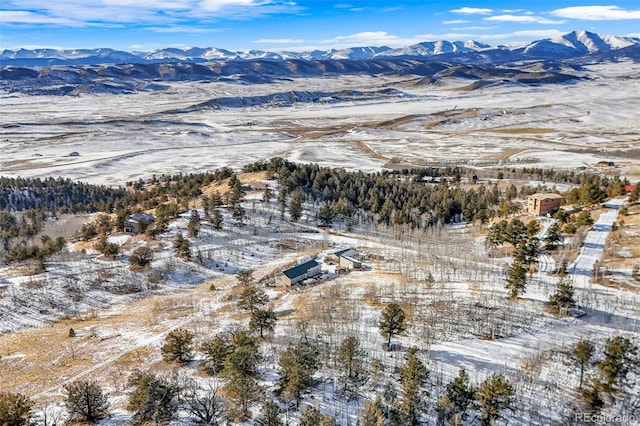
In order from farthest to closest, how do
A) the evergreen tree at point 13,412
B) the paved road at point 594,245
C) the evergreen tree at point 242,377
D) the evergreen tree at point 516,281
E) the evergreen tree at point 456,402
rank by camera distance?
the paved road at point 594,245
the evergreen tree at point 516,281
the evergreen tree at point 242,377
the evergreen tree at point 456,402
the evergreen tree at point 13,412

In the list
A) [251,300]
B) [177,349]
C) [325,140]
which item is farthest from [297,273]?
[325,140]

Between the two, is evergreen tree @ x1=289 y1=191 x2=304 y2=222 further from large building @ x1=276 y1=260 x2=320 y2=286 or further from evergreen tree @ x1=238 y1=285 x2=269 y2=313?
evergreen tree @ x1=238 y1=285 x2=269 y2=313

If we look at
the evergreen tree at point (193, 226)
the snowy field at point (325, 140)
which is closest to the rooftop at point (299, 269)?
the evergreen tree at point (193, 226)

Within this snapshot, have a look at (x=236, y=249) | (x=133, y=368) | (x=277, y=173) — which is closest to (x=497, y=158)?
(x=277, y=173)

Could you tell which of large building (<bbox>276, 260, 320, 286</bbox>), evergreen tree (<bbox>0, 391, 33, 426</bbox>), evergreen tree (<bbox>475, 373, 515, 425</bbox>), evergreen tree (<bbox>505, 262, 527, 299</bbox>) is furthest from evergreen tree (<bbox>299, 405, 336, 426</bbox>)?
large building (<bbox>276, 260, 320, 286</bbox>)

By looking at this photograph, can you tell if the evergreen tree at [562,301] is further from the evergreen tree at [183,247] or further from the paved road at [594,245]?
the evergreen tree at [183,247]

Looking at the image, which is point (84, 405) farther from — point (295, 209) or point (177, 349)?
point (295, 209)
